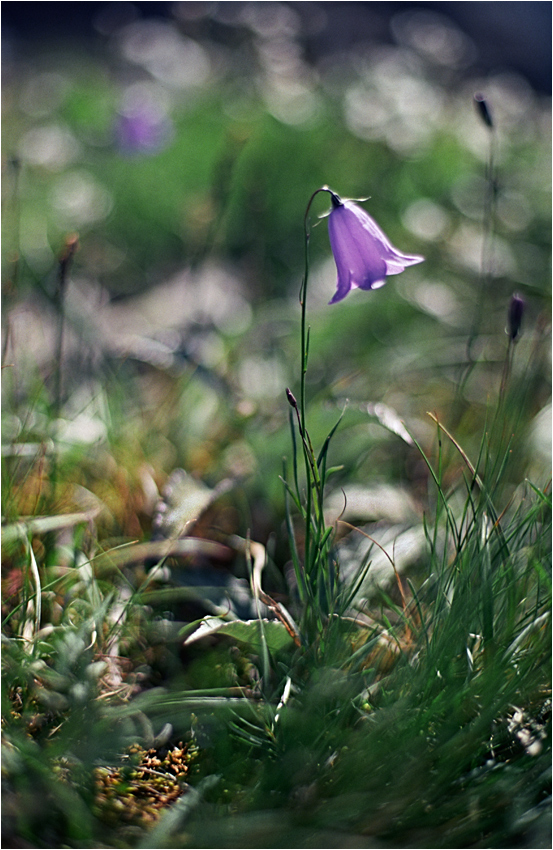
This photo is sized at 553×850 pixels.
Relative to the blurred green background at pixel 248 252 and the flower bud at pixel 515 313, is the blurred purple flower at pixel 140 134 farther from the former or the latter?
the flower bud at pixel 515 313

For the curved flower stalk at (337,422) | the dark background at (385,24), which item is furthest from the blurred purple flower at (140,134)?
the dark background at (385,24)

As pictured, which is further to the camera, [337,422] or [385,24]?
[385,24]

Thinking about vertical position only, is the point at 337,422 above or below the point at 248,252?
above

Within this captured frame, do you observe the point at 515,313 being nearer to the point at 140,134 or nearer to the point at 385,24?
the point at 140,134

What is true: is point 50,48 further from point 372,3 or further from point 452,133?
point 452,133

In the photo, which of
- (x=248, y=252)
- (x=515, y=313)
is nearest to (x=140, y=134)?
(x=248, y=252)

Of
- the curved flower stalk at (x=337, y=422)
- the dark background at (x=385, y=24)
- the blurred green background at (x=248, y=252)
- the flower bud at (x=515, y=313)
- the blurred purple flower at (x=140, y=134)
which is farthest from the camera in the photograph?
the dark background at (x=385, y=24)

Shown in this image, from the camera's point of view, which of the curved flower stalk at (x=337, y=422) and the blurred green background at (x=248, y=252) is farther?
the blurred green background at (x=248, y=252)

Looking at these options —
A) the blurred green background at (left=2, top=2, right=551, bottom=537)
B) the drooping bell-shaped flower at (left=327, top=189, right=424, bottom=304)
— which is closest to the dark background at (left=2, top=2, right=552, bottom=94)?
the blurred green background at (left=2, top=2, right=551, bottom=537)
